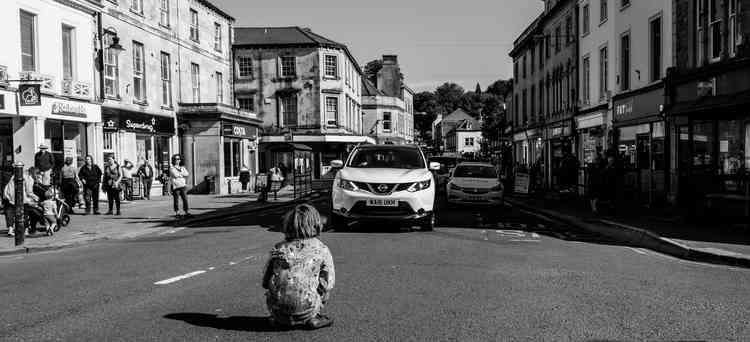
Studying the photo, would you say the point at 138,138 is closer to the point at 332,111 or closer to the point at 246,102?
the point at 246,102

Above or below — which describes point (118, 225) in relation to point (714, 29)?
Result: below

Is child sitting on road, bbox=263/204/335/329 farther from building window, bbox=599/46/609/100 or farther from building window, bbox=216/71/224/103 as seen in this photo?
building window, bbox=216/71/224/103

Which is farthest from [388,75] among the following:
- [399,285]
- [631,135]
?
[399,285]

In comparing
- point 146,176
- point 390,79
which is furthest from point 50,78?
point 390,79

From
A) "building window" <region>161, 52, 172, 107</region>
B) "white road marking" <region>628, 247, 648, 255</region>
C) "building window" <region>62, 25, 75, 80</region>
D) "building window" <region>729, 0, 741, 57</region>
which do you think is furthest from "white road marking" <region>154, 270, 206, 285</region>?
"building window" <region>161, 52, 172, 107</region>

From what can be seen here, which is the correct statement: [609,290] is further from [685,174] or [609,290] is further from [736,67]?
[736,67]

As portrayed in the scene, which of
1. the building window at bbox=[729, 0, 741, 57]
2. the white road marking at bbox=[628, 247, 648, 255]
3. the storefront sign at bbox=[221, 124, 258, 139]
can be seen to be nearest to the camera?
the white road marking at bbox=[628, 247, 648, 255]

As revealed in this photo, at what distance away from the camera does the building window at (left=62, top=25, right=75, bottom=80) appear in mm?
23047

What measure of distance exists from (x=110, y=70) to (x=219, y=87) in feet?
37.2

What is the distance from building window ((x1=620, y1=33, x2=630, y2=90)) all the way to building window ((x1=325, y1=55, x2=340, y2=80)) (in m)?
30.2

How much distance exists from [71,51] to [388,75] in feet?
224

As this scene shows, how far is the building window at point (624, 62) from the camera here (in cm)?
2612

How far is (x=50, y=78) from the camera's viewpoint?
21.4 meters

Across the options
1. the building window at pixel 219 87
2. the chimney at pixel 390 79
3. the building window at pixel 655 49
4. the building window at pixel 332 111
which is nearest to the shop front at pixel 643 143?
the building window at pixel 655 49
